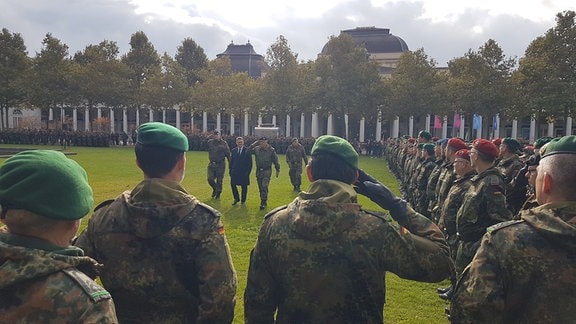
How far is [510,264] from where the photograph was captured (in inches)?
89.3

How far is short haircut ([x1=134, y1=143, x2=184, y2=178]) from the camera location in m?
2.71

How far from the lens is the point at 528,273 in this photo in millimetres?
2248

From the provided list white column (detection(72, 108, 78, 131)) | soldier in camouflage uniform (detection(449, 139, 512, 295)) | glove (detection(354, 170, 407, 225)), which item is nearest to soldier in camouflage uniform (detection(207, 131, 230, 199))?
soldier in camouflage uniform (detection(449, 139, 512, 295))

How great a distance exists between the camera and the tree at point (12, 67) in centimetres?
4434

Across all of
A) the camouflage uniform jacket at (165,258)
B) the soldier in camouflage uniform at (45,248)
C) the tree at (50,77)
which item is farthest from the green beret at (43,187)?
the tree at (50,77)

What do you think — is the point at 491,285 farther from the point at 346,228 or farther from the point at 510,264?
the point at 346,228

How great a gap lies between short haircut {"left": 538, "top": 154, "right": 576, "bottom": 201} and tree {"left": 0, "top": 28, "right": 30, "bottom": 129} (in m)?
50.7

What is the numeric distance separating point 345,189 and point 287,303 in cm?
80

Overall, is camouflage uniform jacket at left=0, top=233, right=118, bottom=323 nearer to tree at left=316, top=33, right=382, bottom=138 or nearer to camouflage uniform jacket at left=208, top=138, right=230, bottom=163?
camouflage uniform jacket at left=208, top=138, right=230, bottom=163

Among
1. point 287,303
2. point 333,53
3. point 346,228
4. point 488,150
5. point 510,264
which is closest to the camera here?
point 510,264

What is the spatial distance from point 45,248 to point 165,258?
94 centimetres

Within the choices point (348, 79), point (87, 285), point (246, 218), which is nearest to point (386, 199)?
point (87, 285)

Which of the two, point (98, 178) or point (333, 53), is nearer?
point (98, 178)

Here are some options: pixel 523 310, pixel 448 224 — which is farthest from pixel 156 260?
pixel 448 224
